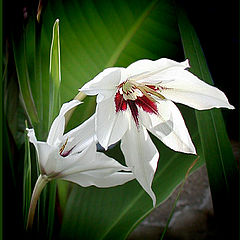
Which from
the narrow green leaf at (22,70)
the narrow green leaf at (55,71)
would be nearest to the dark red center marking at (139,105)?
the narrow green leaf at (55,71)

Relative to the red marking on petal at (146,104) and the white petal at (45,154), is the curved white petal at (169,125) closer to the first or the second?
the red marking on petal at (146,104)

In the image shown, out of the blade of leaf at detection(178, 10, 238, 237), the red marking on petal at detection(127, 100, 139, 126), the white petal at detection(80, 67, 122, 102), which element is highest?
the white petal at detection(80, 67, 122, 102)

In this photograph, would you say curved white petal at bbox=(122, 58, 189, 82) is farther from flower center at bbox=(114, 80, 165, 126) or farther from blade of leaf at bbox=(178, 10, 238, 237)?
blade of leaf at bbox=(178, 10, 238, 237)

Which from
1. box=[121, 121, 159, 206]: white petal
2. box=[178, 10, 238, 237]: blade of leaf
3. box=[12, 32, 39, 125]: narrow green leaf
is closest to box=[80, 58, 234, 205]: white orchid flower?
box=[121, 121, 159, 206]: white petal

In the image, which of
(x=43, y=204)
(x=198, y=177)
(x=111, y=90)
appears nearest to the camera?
(x=111, y=90)

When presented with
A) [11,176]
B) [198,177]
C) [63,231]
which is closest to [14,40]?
[11,176]

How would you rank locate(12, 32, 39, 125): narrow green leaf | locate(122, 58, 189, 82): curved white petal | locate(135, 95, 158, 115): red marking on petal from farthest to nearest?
locate(12, 32, 39, 125): narrow green leaf → locate(135, 95, 158, 115): red marking on petal → locate(122, 58, 189, 82): curved white petal

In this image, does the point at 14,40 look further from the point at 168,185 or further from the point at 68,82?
the point at 168,185
